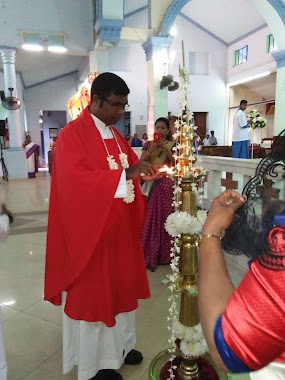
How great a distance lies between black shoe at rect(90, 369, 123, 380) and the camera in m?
1.66

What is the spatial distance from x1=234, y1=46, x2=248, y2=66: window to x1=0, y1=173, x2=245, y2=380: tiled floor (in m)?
13.2

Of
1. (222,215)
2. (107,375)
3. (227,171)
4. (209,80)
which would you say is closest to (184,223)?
(222,215)

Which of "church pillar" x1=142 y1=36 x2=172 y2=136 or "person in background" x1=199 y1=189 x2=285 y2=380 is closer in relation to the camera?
"person in background" x1=199 y1=189 x2=285 y2=380

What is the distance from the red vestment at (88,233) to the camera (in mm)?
1432

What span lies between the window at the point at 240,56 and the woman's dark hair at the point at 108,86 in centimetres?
1415

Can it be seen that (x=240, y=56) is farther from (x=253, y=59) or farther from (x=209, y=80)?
(x=209, y=80)

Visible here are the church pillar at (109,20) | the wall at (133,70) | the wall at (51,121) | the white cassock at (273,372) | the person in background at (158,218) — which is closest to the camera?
the white cassock at (273,372)

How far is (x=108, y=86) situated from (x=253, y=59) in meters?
13.8

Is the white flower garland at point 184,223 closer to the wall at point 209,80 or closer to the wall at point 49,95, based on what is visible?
the wall at point 209,80

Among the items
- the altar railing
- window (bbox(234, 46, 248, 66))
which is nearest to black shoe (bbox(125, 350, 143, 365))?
the altar railing

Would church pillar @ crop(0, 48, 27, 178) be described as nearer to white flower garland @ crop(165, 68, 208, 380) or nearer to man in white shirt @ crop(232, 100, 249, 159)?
man in white shirt @ crop(232, 100, 249, 159)

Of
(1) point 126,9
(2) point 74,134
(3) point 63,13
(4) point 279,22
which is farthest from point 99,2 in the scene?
(2) point 74,134

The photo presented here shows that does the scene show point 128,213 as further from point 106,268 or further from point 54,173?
point 54,173

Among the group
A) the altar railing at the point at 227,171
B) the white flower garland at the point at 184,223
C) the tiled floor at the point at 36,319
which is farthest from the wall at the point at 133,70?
the white flower garland at the point at 184,223
